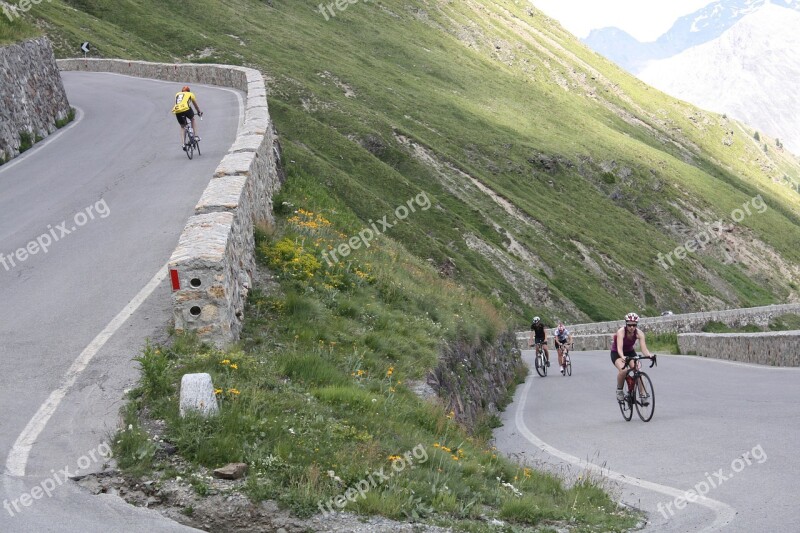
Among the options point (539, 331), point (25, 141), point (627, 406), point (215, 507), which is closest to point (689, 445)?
point (627, 406)

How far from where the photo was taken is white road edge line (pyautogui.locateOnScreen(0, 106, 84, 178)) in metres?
22.3

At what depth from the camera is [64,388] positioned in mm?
8430

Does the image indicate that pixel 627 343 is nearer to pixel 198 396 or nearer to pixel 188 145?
pixel 198 396

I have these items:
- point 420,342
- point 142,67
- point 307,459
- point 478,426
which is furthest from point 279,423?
point 142,67

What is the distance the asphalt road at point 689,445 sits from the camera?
8016mm

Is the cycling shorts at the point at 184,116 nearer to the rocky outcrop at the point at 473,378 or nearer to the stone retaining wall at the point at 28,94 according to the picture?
the stone retaining wall at the point at 28,94

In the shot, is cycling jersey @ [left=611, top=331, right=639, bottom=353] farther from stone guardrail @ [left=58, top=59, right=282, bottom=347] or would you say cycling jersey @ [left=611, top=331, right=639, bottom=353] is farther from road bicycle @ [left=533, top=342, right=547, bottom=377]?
road bicycle @ [left=533, top=342, right=547, bottom=377]

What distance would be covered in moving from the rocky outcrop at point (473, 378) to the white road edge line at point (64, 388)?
447cm

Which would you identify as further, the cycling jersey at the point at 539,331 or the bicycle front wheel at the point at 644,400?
the cycling jersey at the point at 539,331

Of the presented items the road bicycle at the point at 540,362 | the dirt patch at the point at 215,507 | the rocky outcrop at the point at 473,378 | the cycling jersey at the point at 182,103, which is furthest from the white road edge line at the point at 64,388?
the road bicycle at the point at 540,362

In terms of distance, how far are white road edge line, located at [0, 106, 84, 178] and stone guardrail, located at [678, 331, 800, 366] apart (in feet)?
65.7

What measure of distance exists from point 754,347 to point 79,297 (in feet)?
55.5

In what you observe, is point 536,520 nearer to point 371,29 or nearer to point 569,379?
Answer: point 569,379

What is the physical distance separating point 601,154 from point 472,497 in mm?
91244
